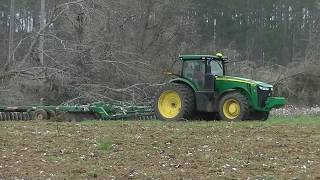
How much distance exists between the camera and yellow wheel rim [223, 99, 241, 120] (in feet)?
52.4

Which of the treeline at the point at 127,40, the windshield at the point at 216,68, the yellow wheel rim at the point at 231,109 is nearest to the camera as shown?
the yellow wheel rim at the point at 231,109

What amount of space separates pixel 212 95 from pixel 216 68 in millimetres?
1081

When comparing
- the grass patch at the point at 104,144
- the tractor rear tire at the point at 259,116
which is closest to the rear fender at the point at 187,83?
the tractor rear tire at the point at 259,116

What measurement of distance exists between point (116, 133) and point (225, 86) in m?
5.47

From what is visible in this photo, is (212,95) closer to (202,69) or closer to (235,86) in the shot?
(235,86)

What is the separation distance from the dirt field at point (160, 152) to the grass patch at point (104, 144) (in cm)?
1

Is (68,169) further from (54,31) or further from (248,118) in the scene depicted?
(54,31)

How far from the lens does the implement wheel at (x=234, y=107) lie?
618 inches

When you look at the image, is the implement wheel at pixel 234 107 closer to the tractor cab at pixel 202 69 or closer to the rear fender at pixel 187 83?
the tractor cab at pixel 202 69

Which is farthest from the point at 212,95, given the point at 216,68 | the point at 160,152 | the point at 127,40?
the point at 127,40

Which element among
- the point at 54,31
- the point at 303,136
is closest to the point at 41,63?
the point at 54,31

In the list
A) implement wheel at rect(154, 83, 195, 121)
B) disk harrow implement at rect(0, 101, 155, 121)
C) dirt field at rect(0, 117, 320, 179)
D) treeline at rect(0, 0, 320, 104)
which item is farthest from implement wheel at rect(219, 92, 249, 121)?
treeline at rect(0, 0, 320, 104)

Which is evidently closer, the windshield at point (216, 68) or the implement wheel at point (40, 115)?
the windshield at point (216, 68)

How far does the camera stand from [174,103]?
17156 mm
